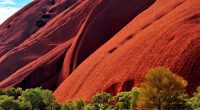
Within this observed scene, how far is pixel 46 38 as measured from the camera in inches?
3501

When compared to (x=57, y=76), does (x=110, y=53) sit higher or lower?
lower

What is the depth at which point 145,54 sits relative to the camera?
54.9 m

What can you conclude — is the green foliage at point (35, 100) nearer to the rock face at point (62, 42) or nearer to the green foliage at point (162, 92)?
the rock face at point (62, 42)

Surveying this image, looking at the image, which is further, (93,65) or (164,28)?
(93,65)

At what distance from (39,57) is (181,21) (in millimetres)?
34638

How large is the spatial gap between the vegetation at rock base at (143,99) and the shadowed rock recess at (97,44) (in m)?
3.27

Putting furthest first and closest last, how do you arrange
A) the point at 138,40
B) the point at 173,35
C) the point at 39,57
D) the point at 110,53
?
the point at 39,57, the point at 110,53, the point at 138,40, the point at 173,35

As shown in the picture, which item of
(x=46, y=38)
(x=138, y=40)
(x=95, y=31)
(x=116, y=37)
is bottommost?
(x=138, y=40)

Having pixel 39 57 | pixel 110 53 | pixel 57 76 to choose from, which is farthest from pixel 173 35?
pixel 39 57

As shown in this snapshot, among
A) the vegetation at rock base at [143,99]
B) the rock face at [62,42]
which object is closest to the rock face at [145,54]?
the vegetation at rock base at [143,99]

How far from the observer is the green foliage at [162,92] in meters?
35.7

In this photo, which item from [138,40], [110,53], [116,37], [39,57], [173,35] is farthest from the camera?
A: [39,57]

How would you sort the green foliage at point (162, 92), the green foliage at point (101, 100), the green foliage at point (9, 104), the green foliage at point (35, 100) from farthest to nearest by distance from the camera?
the green foliage at point (9, 104), the green foliage at point (35, 100), the green foliage at point (101, 100), the green foliage at point (162, 92)

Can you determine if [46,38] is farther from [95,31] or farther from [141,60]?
[141,60]
